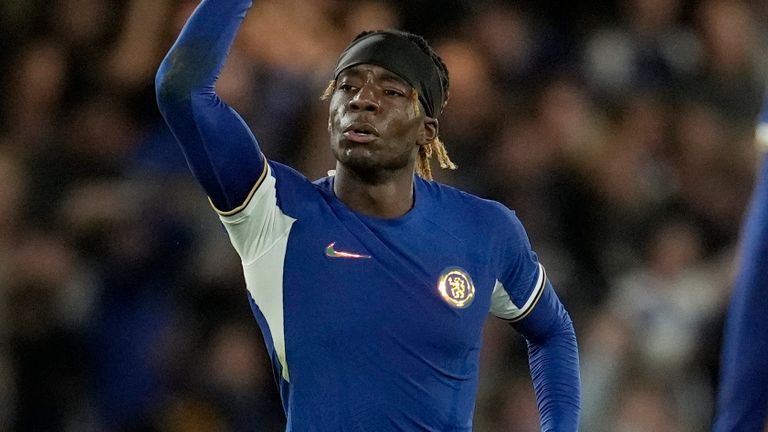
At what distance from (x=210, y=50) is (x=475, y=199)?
104cm

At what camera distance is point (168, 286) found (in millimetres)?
5496

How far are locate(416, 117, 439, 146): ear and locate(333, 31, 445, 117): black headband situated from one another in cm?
2

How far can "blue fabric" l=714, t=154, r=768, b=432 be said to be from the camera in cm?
211

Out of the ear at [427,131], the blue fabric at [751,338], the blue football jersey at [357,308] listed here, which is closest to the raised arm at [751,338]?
the blue fabric at [751,338]

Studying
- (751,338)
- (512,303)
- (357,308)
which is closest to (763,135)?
(751,338)

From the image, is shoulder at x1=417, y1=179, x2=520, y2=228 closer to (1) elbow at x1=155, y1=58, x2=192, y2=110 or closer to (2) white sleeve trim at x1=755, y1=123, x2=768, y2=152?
(1) elbow at x1=155, y1=58, x2=192, y2=110

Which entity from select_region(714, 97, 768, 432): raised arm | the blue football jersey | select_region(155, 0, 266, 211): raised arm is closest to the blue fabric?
select_region(714, 97, 768, 432): raised arm

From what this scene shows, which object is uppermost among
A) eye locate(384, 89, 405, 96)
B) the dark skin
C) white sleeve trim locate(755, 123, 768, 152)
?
white sleeve trim locate(755, 123, 768, 152)

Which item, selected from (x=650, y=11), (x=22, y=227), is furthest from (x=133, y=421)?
(x=650, y=11)

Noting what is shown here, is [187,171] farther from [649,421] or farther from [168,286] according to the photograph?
[649,421]

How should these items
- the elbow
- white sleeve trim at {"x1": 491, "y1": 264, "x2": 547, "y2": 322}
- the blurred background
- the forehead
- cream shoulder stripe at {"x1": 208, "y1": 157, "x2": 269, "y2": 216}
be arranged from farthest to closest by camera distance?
the blurred background → white sleeve trim at {"x1": 491, "y1": 264, "x2": 547, "y2": 322} → the forehead → cream shoulder stripe at {"x1": 208, "y1": 157, "x2": 269, "y2": 216} → the elbow

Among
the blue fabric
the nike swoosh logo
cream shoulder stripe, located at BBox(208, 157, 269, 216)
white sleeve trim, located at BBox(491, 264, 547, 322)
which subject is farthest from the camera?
white sleeve trim, located at BBox(491, 264, 547, 322)

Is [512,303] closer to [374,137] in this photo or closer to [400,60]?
[374,137]

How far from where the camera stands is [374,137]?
11.8 ft
